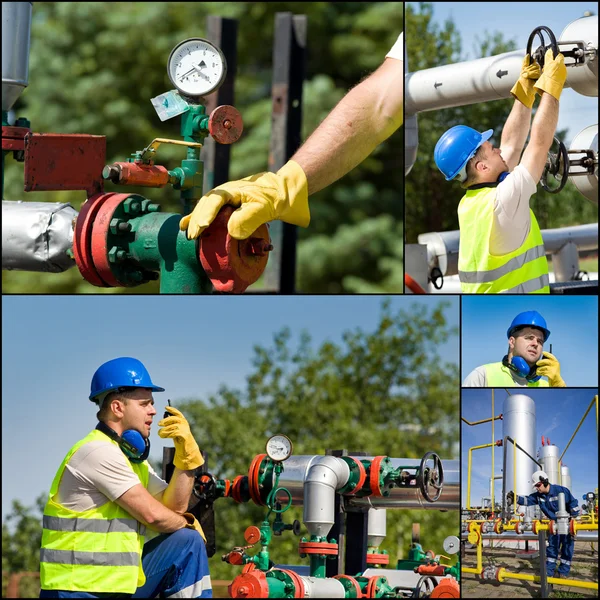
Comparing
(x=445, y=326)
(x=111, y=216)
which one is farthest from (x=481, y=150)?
(x=445, y=326)

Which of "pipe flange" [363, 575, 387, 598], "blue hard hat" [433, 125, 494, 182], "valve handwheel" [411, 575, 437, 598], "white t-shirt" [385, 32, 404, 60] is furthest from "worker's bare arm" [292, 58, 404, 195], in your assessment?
"valve handwheel" [411, 575, 437, 598]

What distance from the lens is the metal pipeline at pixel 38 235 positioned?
160 inches

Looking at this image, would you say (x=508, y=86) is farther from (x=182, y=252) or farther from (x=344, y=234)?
(x=344, y=234)

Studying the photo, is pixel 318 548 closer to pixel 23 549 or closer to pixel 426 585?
pixel 426 585

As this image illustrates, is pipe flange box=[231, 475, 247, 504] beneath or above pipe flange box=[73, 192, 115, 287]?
beneath

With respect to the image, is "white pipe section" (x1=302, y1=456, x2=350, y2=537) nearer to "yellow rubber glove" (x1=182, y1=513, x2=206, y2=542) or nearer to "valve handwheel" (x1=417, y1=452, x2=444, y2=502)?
"valve handwheel" (x1=417, y1=452, x2=444, y2=502)

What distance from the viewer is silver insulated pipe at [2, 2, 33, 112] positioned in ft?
14.9

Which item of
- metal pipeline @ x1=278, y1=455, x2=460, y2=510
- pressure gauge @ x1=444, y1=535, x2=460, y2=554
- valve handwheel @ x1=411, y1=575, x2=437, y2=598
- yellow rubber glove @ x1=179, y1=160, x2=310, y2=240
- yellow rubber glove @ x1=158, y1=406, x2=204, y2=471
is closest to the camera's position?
yellow rubber glove @ x1=179, y1=160, x2=310, y2=240

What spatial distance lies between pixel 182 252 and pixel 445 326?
945 centimetres

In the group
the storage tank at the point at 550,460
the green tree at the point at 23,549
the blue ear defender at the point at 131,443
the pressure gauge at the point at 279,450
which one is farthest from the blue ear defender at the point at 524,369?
the green tree at the point at 23,549

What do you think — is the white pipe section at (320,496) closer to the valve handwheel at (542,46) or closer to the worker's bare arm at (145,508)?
the worker's bare arm at (145,508)

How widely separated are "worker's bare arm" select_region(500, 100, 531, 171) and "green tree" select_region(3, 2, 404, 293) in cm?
658

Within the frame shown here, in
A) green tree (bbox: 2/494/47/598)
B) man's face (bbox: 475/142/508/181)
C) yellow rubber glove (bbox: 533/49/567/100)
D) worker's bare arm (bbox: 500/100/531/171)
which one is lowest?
green tree (bbox: 2/494/47/598)

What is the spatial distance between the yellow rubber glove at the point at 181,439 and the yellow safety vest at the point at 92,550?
260 millimetres
